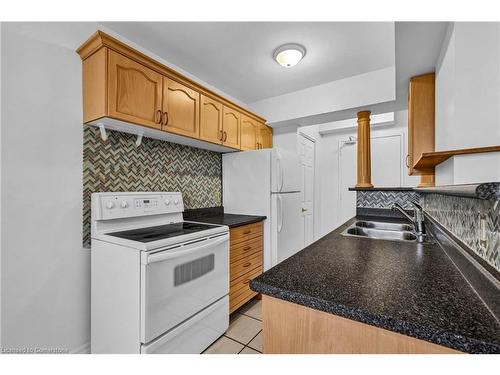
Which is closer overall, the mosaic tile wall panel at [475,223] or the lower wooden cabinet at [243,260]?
the mosaic tile wall panel at [475,223]

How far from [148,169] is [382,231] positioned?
6.60 feet

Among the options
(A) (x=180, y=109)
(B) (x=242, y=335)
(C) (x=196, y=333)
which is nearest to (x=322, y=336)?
(C) (x=196, y=333)

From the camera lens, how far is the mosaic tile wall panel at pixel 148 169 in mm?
1709

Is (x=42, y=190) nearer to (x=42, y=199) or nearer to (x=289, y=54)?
(x=42, y=199)

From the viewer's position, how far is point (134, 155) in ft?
6.58

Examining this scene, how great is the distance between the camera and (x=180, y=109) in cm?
200

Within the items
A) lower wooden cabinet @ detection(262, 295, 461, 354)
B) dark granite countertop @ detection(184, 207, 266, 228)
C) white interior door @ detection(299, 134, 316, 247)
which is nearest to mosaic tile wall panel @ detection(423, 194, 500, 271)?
lower wooden cabinet @ detection(262, 295, 461, 354)

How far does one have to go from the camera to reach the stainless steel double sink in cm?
169

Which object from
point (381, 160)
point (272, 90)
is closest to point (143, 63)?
point (272, 90)

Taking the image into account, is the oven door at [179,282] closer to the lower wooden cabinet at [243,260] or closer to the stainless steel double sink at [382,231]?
the lower wooden cabinet at [243,260]

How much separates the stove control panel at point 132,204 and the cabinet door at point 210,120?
0.64 meters

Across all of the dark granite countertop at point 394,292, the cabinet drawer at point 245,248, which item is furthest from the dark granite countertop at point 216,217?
the dark granite countertop at point 394,292

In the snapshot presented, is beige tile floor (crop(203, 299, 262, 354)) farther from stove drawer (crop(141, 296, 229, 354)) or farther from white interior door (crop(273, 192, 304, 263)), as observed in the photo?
white interior door (crop(273, 192, 304, 263))
